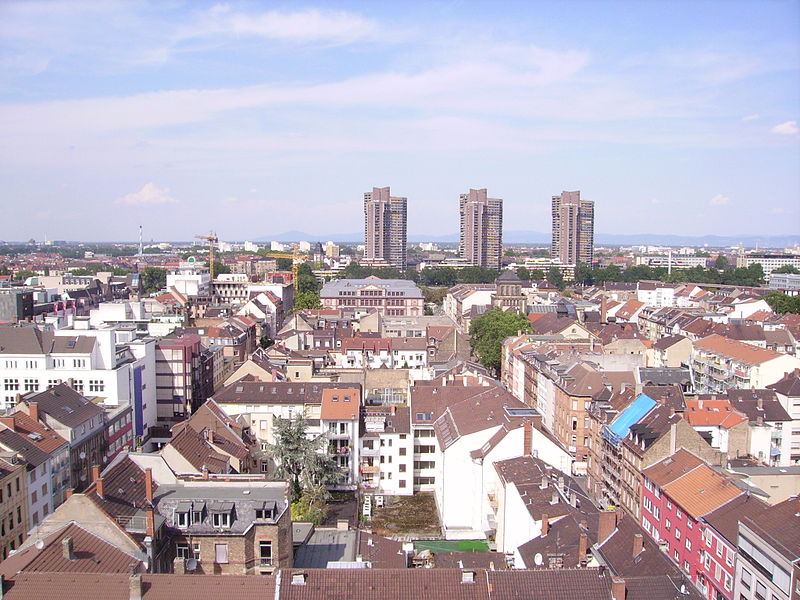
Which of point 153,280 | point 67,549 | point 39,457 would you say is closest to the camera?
point 67,549

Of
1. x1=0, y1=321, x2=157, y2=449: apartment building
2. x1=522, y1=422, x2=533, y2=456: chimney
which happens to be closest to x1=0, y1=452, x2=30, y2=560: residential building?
x1=0, y1=321, x2=157, y2=449: apartment building

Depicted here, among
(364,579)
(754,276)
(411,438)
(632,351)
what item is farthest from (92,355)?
(754,276)

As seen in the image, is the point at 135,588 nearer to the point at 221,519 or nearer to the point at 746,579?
the point at 221,519

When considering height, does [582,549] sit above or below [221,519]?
below

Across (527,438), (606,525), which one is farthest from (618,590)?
(527,438)

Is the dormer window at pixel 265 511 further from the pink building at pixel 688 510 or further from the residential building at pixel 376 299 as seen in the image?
the residential building at pixel 376 299
